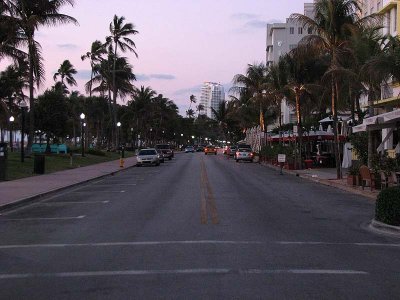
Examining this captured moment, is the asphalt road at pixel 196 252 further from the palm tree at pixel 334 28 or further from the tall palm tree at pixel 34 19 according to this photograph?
the tall palm tree at pixel 34 19

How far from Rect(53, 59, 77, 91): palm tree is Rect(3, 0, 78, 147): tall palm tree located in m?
46.4

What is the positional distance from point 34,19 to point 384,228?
29.4m

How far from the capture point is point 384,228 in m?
12.2

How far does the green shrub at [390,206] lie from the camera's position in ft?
39.9

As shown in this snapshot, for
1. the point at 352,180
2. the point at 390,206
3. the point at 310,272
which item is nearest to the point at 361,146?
the point at 352,180

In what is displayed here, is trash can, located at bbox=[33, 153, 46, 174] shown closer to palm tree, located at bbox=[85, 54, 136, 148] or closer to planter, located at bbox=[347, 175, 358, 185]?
planter, located at bbox=[347, 175, 358, 185]

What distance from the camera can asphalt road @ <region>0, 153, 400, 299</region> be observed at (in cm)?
699

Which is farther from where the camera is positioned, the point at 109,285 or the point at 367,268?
the point at 367,268

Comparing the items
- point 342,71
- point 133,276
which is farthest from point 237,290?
point 342,71

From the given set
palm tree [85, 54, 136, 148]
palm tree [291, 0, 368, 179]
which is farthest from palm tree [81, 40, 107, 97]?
palm tree [291, 0, 368, 179]

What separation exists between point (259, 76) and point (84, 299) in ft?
178

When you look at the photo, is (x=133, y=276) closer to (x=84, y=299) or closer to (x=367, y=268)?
(x=84, y=299)

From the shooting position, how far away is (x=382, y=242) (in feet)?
35.1

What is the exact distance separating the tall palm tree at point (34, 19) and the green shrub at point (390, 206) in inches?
1072
